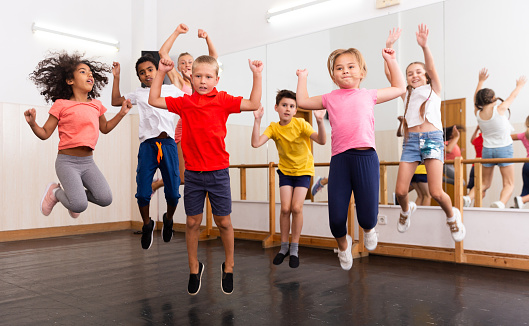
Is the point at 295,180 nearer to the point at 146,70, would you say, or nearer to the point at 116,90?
the point at 146,70

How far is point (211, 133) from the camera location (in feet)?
8.54

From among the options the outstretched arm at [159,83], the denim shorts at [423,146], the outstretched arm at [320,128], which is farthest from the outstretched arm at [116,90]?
the denim shorts at [423,146]

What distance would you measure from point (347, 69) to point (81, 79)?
1.94 meters

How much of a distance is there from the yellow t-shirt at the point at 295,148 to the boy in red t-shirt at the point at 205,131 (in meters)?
1.04

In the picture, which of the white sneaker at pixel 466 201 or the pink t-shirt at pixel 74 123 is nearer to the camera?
the pink t-shirt at pixel 74 123

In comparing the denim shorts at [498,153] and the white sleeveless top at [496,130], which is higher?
the white sleeveless top at [496,130]

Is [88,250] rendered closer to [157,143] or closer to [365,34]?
[157,143]

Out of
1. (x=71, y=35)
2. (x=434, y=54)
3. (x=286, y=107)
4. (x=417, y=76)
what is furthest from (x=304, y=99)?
(x=71, y=35)

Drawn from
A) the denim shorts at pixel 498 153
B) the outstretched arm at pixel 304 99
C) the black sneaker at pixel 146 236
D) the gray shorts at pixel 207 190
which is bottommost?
the black sneaker at pixel 146 236

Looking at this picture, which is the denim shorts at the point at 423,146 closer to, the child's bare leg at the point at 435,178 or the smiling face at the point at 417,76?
the child's bare leg at the point at 435,178

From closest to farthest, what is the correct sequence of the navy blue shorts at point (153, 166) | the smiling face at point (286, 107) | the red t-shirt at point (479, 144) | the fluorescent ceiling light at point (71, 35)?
the navy blue shorts at point (153, 166) → the smiling face at point (286, 107) → the red t-shirt at point (479, 144) → the fluorescent ceiling light at point (71, 35)

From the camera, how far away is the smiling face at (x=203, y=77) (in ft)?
8.67

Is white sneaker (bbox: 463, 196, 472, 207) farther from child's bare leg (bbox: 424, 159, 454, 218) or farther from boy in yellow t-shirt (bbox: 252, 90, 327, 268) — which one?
boy in yellow t-shirt (bbox: 252, 90, 327, 268)

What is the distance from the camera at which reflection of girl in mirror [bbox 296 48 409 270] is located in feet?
8.50
